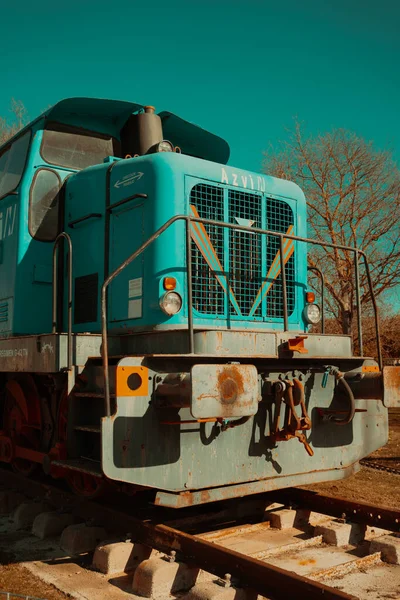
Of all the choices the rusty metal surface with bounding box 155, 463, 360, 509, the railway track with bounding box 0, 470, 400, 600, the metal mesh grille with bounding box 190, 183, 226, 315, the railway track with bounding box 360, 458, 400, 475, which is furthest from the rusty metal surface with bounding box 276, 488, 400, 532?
the railway track with bounding box 360, 458, 400, 475

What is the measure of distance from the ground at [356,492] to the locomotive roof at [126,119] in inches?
151

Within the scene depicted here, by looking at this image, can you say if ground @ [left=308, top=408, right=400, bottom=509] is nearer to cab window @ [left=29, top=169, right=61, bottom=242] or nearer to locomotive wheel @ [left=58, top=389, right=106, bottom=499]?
locomotive wheel @ [left=58, top=389, right=106, bottom=499]

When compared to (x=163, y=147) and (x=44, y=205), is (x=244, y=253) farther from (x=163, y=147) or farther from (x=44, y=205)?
(x=44, y=205)

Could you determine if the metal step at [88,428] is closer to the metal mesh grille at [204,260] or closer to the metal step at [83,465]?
the metal step at [83,465]

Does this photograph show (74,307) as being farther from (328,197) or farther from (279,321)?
(328,197)

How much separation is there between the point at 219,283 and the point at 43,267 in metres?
1.81

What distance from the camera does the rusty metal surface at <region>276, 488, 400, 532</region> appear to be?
4.28 metres

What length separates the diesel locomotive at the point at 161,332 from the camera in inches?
153

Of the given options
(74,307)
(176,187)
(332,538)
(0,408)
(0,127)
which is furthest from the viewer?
(0,127)

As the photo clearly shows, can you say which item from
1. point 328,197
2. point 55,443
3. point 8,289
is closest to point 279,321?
point 55,443

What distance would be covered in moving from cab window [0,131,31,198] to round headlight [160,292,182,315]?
2109 mm

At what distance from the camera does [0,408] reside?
5.88 meters

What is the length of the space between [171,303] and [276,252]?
4.01 feet

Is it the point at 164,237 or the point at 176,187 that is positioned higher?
the point at 176,187
